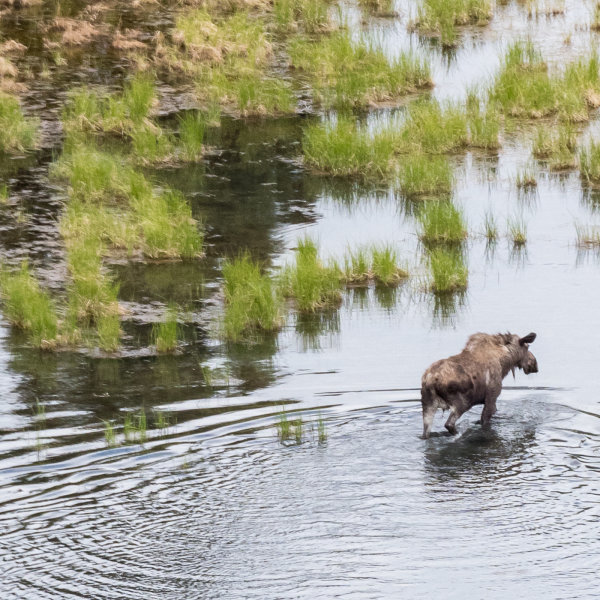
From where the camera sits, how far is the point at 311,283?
14.6 metres

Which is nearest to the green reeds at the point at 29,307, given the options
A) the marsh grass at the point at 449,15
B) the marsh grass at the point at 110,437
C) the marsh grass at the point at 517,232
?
the marsh grass at the point at 110,437

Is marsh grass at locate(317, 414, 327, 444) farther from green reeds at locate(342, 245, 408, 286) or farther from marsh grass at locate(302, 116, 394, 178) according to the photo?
marsh grass at locate(302, 116, 394, 178)

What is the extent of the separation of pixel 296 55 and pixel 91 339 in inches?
408

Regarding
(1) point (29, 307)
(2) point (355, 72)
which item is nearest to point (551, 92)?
(2) point (355, 72)

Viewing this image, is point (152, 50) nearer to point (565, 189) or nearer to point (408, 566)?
point (565, 189)

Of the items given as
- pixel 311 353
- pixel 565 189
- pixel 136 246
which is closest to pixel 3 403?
pixel 311 353

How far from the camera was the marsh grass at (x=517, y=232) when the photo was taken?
16.1 m

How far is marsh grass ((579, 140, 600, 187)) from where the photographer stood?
58.7 feet

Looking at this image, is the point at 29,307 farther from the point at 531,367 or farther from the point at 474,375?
the point at 531,367

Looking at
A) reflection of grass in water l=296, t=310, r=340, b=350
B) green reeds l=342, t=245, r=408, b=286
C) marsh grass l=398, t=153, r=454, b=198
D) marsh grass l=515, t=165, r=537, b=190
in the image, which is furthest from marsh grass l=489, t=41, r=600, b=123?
reflection of grass in water l=296, t=310, r=340, b=350

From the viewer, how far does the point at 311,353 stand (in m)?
13.5

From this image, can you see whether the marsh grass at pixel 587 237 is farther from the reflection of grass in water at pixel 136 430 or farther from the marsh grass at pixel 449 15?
the marsh grass at pixel 449 15

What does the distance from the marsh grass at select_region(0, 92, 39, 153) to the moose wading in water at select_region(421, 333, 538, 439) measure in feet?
31.5

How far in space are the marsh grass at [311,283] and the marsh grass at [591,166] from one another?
4.67 m
